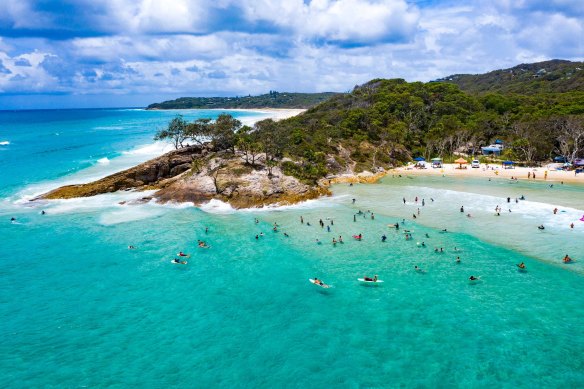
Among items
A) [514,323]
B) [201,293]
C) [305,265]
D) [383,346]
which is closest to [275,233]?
[305,265]

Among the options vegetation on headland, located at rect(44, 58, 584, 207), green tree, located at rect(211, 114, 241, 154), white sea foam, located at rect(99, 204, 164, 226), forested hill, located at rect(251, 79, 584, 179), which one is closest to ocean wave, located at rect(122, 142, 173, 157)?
vegetation on headland, located at rect(44, 58, 584, 207)

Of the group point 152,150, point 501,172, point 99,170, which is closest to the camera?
point 501,172

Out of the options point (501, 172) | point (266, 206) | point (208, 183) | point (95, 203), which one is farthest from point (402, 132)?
point (95, 203)

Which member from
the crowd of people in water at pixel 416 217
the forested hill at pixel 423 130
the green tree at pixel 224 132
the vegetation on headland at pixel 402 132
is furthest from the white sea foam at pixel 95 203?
the crowd of people in water at pixel 416 217

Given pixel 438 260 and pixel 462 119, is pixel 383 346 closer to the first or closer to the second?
pixel 438 260

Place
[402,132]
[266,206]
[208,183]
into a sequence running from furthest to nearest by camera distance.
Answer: [402,132], [208,183], [266,206]

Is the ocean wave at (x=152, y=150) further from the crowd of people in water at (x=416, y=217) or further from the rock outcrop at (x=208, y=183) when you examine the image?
the crowd of people in water at (x=416, y=217)

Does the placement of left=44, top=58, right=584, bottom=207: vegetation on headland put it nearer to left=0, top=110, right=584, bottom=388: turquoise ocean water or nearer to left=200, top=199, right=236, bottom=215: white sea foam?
left=200, top=199, right=236, bottom=215: white sea foam

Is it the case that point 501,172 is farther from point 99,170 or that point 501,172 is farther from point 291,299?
point 99,170
